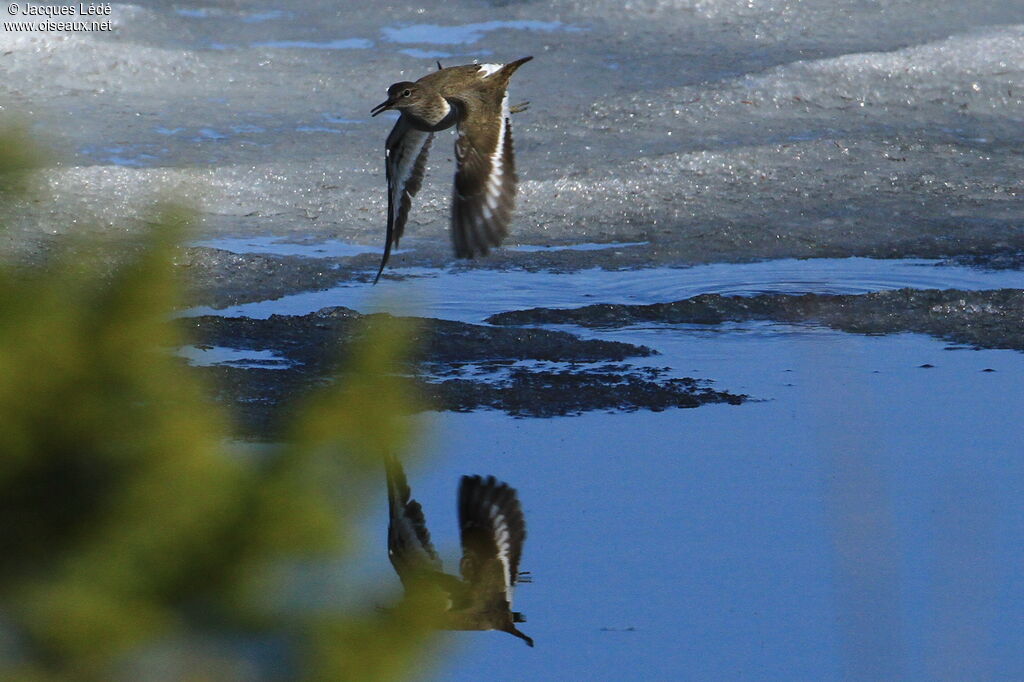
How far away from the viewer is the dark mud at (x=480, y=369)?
190 inches

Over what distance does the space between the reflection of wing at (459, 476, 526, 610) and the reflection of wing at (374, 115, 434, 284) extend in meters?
1.95

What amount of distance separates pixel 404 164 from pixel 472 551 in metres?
4.10

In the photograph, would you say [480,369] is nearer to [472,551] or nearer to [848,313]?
[848,313]

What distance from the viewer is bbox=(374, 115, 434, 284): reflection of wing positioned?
5867 mm

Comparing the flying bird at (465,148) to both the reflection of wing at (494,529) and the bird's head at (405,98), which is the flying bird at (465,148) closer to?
the bird's head at (405,98)

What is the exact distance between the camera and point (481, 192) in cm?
491

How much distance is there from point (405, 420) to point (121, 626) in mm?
274

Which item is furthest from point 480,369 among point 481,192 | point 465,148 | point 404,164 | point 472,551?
point 472,551

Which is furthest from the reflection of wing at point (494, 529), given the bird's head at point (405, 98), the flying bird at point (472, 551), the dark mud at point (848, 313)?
the bird's head at point (405, 98)

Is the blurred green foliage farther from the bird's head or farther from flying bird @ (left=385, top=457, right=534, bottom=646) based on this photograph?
the bird's head

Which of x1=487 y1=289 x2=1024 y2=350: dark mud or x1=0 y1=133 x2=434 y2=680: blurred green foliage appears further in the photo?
x1=487 y1=289 x2=1024 y2=350: dark mud

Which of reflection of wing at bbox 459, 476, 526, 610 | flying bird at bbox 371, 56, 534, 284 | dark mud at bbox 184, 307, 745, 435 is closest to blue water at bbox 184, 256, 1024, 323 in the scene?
dark mud at bbox 184, 307, 745, 435

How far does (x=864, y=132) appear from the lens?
9.08m

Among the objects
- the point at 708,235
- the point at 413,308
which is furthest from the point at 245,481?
the point at 708,235
